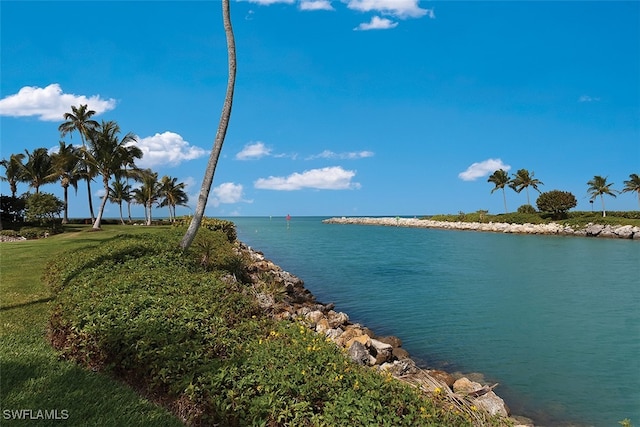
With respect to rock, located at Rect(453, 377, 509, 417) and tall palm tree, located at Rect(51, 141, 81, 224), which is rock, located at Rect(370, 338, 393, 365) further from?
tall palm tree, located at Rect(51, 141, 81, 224)

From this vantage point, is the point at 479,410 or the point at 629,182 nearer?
the point at 479,410

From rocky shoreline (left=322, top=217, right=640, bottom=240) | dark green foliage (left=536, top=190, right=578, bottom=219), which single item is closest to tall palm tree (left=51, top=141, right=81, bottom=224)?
rocky shoreline (left=322, top=217, right=640, bottom=240)

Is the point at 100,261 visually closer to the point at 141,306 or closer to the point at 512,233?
the point at 141,306

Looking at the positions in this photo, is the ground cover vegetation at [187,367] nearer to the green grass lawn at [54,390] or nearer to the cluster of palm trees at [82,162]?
the green grass lawn at [54,390]

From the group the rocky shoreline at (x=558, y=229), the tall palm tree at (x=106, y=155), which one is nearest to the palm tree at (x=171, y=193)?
the tall palm tree at (x=106, y=155)

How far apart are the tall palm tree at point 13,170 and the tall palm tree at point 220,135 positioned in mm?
44322

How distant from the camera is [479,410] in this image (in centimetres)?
598

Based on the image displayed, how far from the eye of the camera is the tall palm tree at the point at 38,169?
41188 millimetres

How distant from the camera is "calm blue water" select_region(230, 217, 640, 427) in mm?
8680

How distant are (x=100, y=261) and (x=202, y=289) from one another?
380cm

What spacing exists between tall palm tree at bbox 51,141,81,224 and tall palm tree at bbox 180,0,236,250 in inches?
1453

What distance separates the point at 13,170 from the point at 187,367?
53334 mm

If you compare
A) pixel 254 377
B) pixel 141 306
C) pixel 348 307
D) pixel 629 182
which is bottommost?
pixel 348 307

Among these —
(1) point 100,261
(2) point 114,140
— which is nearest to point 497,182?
(2) point 114,140
